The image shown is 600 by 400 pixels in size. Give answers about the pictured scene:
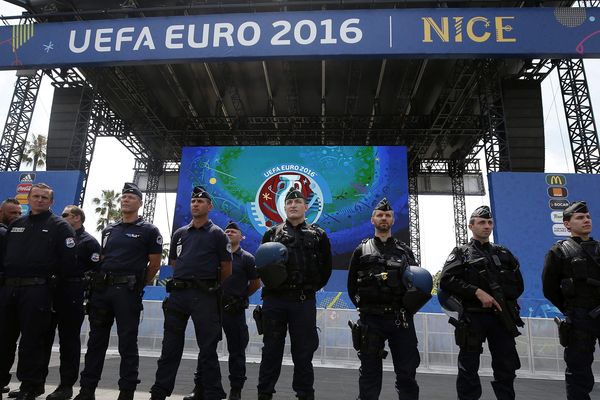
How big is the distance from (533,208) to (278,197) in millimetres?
8465

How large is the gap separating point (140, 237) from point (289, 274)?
1.52 meters

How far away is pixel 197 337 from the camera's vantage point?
362 centimetres

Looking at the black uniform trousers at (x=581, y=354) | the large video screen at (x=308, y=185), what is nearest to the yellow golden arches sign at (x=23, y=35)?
the large video screen at (x=308, y=185)

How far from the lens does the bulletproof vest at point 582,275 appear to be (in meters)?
3.60

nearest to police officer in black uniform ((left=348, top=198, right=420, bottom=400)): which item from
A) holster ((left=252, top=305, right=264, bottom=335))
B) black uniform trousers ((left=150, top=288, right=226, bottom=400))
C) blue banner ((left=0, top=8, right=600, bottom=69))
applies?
holster ((left=252, top=305, right=264, bottom=335))

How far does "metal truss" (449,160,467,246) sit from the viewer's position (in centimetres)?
2206

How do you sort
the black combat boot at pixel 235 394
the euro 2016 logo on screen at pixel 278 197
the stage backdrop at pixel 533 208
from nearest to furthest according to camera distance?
the black combat boot at pixel 235 394 → the stage backdrop at pixel 533 208 → the euro 2016 logo on screen at pixel 278 197

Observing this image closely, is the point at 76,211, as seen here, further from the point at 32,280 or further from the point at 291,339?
the point at 291,339

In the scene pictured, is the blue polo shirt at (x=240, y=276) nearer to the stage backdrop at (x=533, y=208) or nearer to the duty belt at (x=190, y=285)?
the duty belt at (x=190, y=285)

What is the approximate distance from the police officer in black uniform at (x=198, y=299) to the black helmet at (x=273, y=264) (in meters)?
0.54

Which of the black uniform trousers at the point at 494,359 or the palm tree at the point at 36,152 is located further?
the palm tree at the point at 36,152

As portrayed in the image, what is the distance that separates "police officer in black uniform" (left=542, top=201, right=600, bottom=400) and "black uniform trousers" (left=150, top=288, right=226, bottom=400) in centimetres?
299

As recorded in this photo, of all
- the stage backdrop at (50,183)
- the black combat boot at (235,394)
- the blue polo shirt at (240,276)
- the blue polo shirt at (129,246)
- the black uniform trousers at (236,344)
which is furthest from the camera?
the stage backdrop at (50,183)

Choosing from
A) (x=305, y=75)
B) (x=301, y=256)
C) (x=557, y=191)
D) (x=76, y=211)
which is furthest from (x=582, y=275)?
(x=305, y=75)
